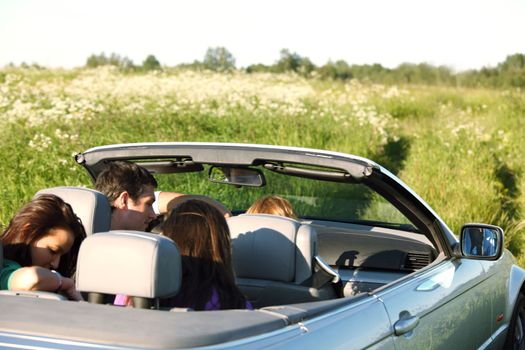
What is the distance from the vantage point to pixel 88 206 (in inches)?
152

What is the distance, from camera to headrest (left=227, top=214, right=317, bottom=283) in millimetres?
4195

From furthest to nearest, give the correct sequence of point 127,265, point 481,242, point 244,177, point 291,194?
point 291,194 < point 244,177 < point 481,242 < point 127,265

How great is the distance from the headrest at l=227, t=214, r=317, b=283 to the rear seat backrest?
143cm

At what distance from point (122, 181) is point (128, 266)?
1.91 meters

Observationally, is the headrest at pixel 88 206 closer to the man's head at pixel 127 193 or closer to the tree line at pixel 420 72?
the man's head at pixel 127 193

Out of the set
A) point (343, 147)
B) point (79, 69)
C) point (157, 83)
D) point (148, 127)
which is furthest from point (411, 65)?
point (148, 127)

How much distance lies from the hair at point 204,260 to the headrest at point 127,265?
0.61 m

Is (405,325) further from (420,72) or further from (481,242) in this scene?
(420,72)

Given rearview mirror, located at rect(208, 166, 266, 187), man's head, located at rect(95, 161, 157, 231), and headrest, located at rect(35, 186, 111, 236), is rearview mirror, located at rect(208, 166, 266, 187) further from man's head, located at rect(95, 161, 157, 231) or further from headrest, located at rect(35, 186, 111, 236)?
headrest, located at rect(35, 186, 111, 236)

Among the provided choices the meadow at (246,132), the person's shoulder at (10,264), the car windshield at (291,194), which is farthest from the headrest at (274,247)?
the meadow at (246,132)

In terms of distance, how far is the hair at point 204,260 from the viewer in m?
3.42

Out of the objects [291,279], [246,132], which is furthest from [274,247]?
[246,132]

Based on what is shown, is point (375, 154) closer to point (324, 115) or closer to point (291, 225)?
point (324, 115)

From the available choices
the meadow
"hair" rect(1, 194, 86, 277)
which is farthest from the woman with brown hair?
the meadow
